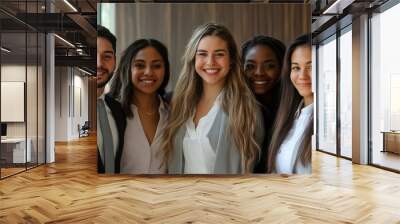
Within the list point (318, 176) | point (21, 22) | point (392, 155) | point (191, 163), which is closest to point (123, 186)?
point (191, 163)

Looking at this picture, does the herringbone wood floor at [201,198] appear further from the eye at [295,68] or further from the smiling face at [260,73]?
the eye at [295,68]

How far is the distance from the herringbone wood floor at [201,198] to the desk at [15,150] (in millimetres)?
439

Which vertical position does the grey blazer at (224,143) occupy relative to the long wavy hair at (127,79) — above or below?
below

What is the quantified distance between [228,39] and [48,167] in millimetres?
4567

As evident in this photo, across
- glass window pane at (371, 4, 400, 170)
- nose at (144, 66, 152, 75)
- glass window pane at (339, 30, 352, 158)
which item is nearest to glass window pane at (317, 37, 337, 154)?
glass window pane at (339, 30, 352, 158)

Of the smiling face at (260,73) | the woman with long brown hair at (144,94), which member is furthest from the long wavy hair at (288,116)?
the woman with long brown hair at (144,94)

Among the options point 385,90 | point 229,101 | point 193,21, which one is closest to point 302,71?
point 229,101

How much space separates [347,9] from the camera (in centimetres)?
775

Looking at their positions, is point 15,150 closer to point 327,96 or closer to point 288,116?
point 288,116

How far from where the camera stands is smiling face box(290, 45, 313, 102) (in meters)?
6.57

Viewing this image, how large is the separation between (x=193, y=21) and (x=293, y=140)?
8.60ft

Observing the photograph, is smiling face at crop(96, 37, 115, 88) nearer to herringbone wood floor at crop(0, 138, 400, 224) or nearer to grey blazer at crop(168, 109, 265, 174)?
grey blazer at crop(168, 109, 265, 174)

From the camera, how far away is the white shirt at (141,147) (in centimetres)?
662

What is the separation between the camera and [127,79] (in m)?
6.61
